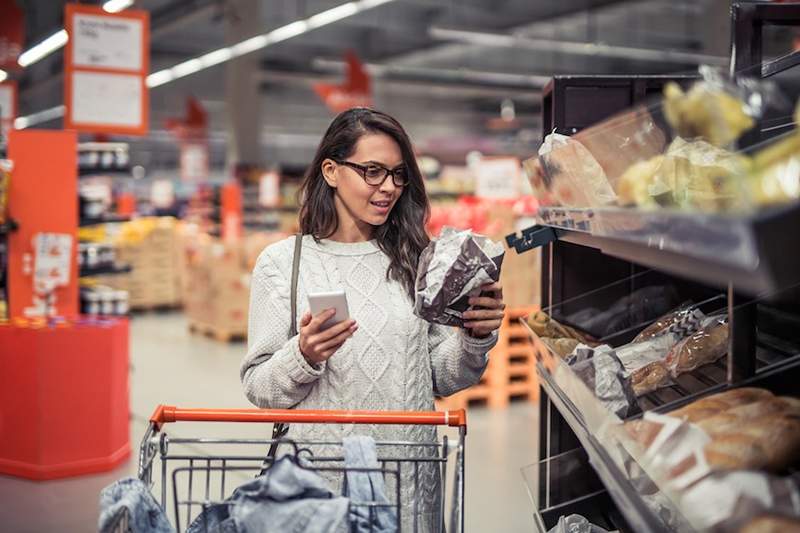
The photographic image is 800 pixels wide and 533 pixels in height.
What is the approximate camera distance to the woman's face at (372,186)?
230 centimetres

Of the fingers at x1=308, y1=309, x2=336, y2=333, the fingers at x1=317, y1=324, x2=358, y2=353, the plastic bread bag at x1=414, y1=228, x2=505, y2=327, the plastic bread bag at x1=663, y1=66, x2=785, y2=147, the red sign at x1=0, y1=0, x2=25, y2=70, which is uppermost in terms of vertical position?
the red sign at x1=0, y1=0, x2=25, y2=70

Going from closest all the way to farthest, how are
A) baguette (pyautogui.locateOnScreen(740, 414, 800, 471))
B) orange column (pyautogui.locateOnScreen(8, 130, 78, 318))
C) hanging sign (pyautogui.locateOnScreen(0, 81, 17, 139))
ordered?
baguette (pyautogui.locateOnScreen(740, 414, 800, 471)) → orange column (pyautogui.locateOnScreen(8, 130, 78, 318)) → hanging sign (pyautogui.locateOnScreen(0, 81, 17, 139))

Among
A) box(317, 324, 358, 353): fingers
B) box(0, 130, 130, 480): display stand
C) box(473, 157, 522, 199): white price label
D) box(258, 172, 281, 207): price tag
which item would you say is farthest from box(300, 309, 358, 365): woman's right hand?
box(258, 172, 281, 207): price tag

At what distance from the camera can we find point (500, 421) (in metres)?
6.61

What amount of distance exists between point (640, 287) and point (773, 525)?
179 centimetres

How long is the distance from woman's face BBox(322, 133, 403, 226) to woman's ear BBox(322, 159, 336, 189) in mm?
58

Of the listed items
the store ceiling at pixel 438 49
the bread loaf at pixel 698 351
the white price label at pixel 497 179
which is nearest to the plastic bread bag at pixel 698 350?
the bread loaf at pixel 698 351

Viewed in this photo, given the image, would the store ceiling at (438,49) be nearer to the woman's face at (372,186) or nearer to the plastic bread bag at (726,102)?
the woman's face at (372,186)

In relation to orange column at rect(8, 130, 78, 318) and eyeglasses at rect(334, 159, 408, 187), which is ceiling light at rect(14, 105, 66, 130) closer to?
orange column at rect(8, 130, 78, 318)

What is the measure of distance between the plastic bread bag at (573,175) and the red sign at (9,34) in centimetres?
829

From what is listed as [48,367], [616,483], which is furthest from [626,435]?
[48,367]

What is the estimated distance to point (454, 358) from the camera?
2367 mm

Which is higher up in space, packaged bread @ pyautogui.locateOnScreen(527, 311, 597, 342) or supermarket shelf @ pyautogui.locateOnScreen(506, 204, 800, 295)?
supermarket shelf @ pyautogui.locateOnScreen(506, 204, 800, 295)

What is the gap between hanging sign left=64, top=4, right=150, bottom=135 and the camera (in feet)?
20.1
